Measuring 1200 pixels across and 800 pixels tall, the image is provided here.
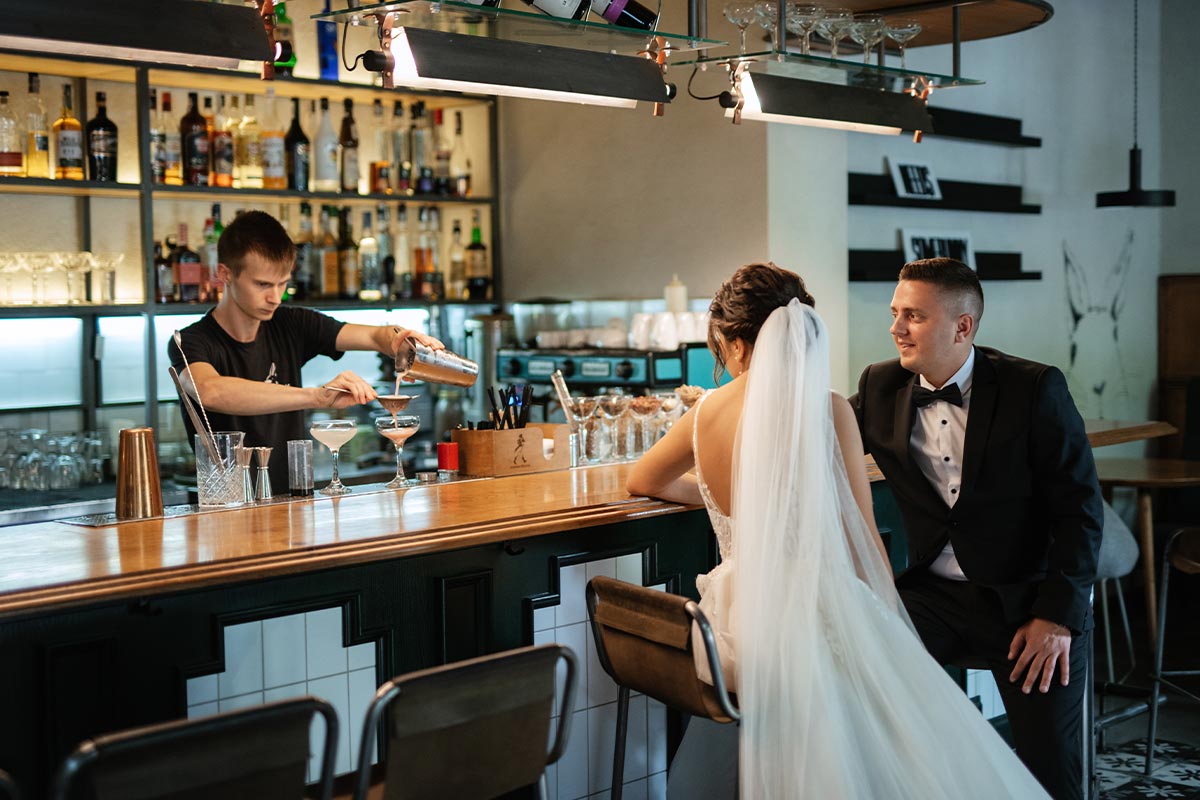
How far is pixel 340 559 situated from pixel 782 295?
1.10 metres

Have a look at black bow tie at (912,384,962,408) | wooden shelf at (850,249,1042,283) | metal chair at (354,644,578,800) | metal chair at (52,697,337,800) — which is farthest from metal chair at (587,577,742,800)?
wooden shelf at (850,249,1042,283)

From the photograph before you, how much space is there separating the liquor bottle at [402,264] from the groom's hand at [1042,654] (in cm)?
358

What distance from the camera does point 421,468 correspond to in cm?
559

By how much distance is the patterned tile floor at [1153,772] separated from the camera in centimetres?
395

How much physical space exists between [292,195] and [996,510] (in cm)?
343

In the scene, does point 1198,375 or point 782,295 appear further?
point 1198,375

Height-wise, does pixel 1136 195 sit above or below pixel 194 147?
below

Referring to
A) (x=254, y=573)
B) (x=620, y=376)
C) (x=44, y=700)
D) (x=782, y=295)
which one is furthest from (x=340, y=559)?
(x=620, y=376)

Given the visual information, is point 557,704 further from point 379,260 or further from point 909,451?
point 379,260

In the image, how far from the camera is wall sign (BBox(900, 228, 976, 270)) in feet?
18.1

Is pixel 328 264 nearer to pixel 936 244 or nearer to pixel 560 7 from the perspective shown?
pixel 936 244

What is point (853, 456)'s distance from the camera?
279 cm

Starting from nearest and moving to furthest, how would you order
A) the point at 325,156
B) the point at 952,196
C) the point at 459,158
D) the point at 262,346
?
the point at 262,346, the point at 325,156, the point at 952,196, the point at 459,158

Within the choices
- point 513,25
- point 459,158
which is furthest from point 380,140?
point 513,25
